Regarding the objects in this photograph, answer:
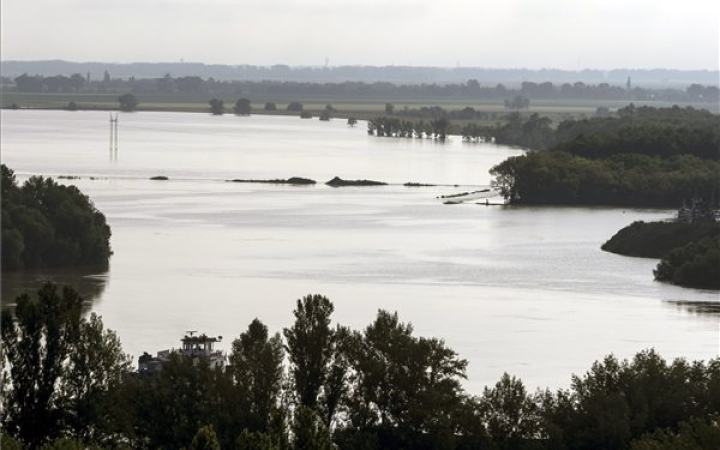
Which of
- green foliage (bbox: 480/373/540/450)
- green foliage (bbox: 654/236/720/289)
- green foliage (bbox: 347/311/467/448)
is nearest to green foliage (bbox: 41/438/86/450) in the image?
green foliage (bbox: 347/311/467/448)

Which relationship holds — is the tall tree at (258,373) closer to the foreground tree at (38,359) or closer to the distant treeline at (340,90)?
the foreground tree at (38,359)

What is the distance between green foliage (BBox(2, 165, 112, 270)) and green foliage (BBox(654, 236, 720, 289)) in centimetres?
674

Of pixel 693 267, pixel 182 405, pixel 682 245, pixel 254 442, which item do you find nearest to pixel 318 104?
pixel 682 245

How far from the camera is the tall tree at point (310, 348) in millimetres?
13211

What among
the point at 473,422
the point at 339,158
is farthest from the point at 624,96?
the point at 473,422

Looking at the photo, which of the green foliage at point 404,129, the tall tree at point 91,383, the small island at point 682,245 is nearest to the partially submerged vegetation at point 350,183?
the small island at point 682,245

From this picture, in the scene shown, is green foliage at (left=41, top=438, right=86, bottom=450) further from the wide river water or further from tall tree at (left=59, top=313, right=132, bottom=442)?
the wide river water

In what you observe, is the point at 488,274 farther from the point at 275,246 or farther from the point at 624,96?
the point at 624,96

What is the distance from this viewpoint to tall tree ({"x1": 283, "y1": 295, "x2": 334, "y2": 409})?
1321cm

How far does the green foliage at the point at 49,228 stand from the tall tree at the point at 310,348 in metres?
9.34

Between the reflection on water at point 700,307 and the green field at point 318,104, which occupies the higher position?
the reflection on water at point 700,307

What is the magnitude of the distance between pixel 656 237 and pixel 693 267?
11.2ft

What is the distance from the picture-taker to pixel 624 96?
374ft

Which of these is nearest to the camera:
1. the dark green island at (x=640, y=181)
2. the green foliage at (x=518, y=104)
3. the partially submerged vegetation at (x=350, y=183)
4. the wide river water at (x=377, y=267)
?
the wide river water at (x=377, y=267)
